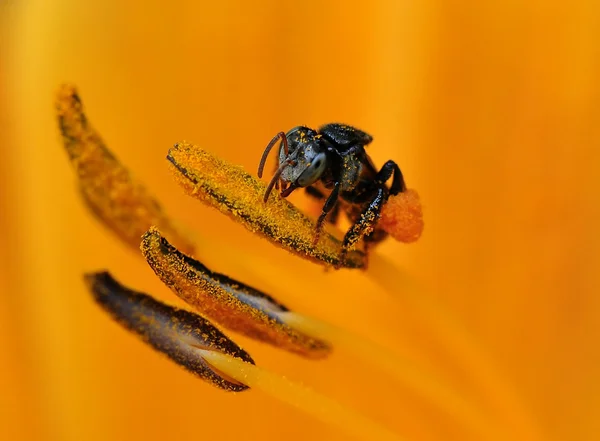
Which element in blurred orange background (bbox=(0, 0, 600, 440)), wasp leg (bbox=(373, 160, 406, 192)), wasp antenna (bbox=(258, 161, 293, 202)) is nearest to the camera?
wasp antenna (bbox=(258, 161, 293, 202))

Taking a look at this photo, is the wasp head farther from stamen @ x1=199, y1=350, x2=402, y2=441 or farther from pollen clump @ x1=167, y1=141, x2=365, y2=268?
stamen @ x1=199, y1=350, x2=402, y2=441

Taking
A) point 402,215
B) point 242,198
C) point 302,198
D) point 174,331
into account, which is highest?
point 302,198

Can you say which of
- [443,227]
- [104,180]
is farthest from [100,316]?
[443,227]

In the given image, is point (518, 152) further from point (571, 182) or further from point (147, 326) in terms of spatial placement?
point (147, 326)

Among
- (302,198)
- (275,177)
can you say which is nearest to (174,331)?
(275,177)

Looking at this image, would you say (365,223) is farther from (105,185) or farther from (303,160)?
(105,185)

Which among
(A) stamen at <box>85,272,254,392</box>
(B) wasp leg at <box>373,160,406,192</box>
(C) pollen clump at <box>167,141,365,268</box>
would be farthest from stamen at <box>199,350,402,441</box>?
(B) wasp leg at <box>373,160,406,192</box>
